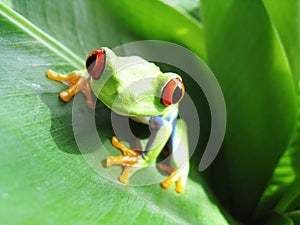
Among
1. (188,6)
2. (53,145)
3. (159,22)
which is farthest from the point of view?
(188,6)

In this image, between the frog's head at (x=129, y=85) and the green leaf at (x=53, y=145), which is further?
the frog's head at (x=129, y=85)

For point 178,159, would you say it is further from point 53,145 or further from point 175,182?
point 53,145

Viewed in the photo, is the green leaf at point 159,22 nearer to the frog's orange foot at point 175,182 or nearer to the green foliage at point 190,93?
the green foliage at point 190,93

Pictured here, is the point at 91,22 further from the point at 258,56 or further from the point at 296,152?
the point at 296,152

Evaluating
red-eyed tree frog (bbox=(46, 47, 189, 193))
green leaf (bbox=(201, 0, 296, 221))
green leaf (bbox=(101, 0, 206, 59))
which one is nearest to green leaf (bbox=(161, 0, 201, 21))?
green leaf (bbox=(101, 0, 206, 59))

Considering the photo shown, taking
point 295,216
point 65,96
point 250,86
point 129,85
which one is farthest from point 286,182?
point 65,96

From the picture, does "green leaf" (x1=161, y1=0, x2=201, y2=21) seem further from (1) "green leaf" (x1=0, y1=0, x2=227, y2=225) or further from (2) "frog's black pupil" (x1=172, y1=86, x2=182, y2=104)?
(2) "frog's black pupil" (x1=172, y1=86, x2=182, y2=104)

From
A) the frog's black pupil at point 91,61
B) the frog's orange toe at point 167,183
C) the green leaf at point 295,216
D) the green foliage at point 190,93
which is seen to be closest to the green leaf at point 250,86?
the green foliage at point 190,93

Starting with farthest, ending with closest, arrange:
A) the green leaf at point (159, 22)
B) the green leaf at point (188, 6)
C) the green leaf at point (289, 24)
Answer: the green leaf at point (188, 6)
the green leaf at point (159, 22)
the green leaf at point (289, 24)
